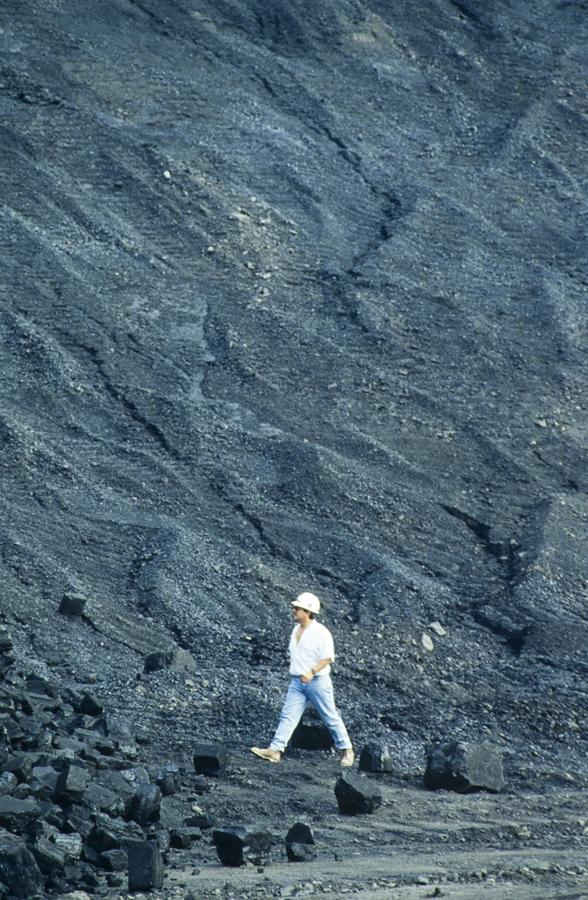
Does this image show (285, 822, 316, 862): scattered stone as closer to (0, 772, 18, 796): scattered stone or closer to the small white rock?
(0, 772, 18, 796): scattered stone

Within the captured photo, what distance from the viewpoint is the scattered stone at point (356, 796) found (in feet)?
24.3

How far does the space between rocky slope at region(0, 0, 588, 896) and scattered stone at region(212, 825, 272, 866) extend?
7.07ft

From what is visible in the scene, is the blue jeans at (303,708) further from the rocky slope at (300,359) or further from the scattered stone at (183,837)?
the scattered stone at (183,837)

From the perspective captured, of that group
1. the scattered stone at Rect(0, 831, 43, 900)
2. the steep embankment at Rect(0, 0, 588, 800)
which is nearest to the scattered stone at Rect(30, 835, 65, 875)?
the scattered stone at Rect(0, 831, 43, 900)

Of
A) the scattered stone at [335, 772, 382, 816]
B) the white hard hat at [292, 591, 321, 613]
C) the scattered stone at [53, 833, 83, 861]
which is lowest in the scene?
the scattered stone at [53, 833, 83, 861]

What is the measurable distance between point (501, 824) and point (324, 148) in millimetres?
10610

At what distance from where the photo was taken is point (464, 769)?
797 cm

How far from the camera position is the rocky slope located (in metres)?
9.92

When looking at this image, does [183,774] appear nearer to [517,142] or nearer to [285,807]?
[285,807]

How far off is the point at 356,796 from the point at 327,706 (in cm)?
89

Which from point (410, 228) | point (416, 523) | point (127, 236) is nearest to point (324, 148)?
point (410, 228)

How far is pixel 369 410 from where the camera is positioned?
12.8 meters

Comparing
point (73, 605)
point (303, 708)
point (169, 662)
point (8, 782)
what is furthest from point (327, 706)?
point (73, 605)

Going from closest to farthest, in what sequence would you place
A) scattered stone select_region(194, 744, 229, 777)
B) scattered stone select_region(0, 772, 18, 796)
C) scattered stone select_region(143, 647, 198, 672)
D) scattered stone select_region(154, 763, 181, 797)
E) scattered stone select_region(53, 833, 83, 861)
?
scattered stone select_region(53, 833, 83, 861)
scattered stone select_region(0, 772, 18, 796)
scattered stone select_region(154, 763, 181, 797)
scattered stone select_region(194, 744, 229, 777)
scattered stone select_region(143, 647, 198, 672)
